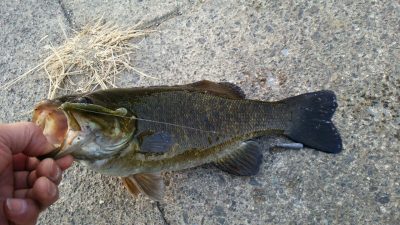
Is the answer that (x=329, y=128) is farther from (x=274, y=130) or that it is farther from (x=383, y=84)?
(x=383, y=84)

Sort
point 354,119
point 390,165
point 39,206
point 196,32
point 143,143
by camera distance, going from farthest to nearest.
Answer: point 196,32 → point 354,119 → point 390,165 → point 143,143 → point 39,206

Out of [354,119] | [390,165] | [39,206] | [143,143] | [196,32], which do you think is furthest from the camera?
[196,32]

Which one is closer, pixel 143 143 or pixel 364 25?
pixel 143 143

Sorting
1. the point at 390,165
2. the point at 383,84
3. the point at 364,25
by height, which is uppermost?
the point at 364,25

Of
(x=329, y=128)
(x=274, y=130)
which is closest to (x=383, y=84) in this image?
(x=329, y=128)

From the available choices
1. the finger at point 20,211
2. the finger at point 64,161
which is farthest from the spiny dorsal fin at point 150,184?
the finger at point 20,211

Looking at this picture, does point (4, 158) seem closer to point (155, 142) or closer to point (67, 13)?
point (155, 142)
